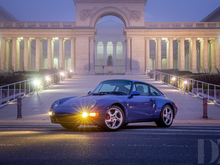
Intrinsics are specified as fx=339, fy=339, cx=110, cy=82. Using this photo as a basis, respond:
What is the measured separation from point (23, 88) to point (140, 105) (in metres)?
17.3

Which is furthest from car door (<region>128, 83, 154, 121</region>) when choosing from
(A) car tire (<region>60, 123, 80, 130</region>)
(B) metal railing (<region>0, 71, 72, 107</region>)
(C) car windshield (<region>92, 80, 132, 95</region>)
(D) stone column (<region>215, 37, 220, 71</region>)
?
(D) stone column (<region>215, 37, 220, 71</region>)

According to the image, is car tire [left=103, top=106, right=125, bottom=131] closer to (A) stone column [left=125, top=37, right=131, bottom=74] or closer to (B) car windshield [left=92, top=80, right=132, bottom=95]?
(B) car windshield [left=92, top=80, right=132, bottom=95]

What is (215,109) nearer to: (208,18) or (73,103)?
(73,103)

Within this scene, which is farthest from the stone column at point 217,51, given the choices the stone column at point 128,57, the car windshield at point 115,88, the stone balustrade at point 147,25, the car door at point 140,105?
the car windshield at point 115,88

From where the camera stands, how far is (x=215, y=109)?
16.8m

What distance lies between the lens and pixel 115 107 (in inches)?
380

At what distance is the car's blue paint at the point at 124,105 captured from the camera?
9.42 metres

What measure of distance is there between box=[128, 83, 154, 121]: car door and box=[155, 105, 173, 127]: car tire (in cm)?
53

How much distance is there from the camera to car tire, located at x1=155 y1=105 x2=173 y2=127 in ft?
36.0

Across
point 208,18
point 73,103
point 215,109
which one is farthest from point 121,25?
point 73,103

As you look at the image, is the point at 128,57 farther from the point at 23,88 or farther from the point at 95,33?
the point at 23,88

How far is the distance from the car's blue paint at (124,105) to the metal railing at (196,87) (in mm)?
7746

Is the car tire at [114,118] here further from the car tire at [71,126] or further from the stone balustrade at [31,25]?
the stone balustrade at [31,25]

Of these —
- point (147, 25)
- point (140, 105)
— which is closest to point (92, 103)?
point (140, 105)
